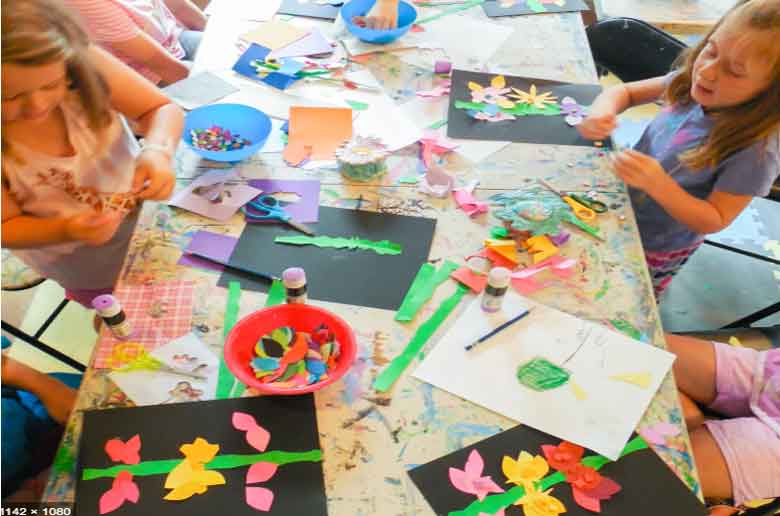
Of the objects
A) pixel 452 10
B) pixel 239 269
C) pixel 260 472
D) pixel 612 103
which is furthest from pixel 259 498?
pixel 452 10

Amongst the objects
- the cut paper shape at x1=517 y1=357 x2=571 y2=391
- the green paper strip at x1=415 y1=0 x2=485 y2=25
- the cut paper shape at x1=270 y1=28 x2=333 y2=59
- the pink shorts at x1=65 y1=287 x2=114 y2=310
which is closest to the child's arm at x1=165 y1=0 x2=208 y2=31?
the cut paper shape at x1=270 y1=28 x2=333 y2=59

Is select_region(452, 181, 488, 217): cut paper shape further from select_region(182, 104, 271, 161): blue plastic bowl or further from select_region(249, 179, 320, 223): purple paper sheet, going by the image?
select_region(182, 104, 271, 161): blue plastic bowl

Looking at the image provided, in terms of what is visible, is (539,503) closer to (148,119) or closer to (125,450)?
(125,450)

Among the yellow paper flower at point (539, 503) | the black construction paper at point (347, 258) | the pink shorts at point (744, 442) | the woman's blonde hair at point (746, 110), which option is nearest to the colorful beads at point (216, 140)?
the black construction paper at point (347, 258)

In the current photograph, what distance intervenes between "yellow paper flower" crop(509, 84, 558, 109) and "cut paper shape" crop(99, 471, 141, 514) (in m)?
1.12

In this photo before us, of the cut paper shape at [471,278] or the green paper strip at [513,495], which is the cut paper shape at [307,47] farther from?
the green paper strip at [513,495]

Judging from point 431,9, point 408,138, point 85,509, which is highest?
point 431,9

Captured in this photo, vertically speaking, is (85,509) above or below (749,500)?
above

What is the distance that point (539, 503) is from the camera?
0.72 meters

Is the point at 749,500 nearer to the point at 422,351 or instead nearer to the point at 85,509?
the point at 422,351

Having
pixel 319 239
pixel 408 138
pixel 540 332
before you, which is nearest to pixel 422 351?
pixel 540 332

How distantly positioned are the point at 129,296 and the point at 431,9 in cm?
122

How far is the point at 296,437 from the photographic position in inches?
30.3

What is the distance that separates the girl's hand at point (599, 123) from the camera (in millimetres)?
1230
